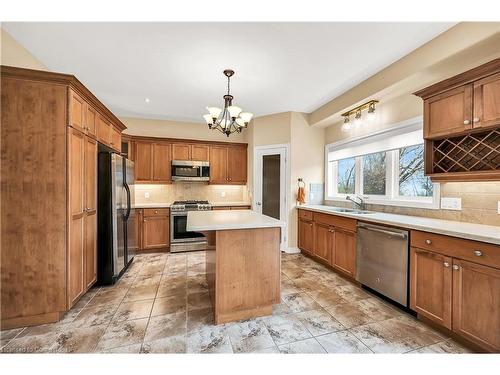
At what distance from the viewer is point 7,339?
1.76m

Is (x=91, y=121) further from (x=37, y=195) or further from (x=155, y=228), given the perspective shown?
(x=155, y=228)

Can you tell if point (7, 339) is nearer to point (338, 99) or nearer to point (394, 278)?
point (394, 278)

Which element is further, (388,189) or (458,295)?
(388,189)

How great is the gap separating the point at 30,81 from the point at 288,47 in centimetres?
242

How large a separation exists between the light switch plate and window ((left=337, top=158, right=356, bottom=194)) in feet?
4.94

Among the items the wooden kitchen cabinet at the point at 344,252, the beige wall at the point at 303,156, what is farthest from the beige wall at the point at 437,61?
the wooden kitchen cabinet at the point at 344,252

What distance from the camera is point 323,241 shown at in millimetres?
3393

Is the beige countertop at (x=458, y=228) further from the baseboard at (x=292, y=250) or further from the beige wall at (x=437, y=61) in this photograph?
the baseboard at (x=292, y=250)

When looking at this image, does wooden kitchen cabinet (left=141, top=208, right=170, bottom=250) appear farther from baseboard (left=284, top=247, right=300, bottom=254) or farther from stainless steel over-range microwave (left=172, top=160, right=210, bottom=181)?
baseboard (left=284, top=247, right=300, bottom=254)

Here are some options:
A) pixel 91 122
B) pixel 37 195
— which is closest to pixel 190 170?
pixel 91 122

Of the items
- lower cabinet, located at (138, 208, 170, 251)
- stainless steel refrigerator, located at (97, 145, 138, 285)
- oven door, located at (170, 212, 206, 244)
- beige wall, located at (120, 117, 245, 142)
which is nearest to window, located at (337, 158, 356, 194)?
beige wall, located at (120, 117, 245, 142)

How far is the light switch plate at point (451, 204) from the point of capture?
2.20m

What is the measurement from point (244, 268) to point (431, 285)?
1659 millimetres
